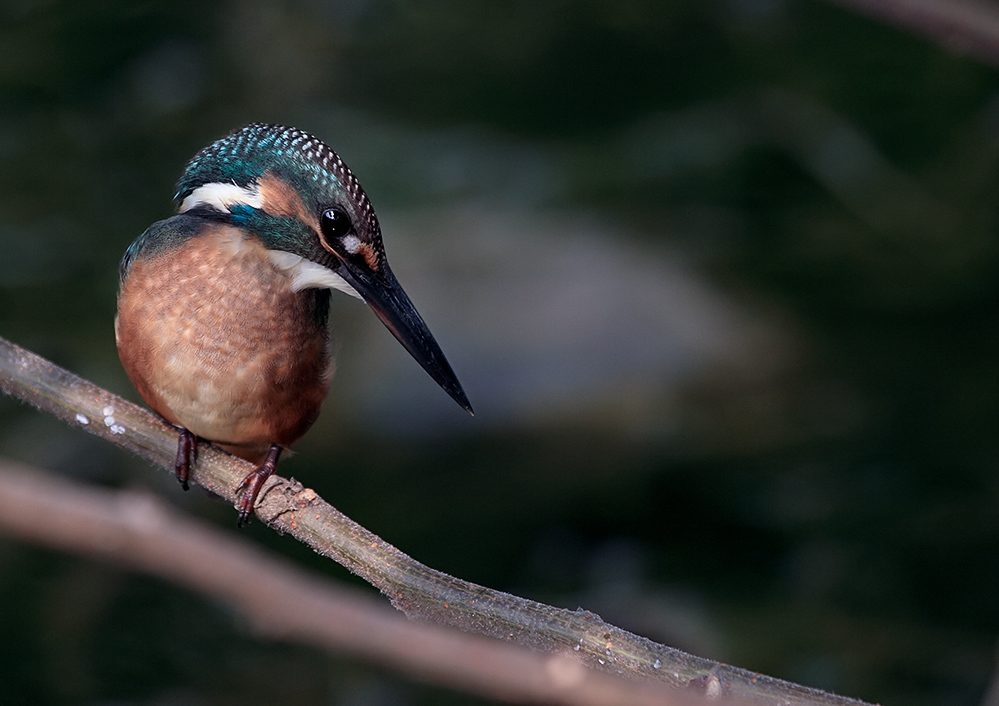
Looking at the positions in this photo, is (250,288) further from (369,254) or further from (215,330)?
(369,254)

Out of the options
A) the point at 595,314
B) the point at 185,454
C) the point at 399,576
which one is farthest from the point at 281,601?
the point at 595,314

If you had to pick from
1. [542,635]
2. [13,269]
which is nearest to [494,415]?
[13,269]

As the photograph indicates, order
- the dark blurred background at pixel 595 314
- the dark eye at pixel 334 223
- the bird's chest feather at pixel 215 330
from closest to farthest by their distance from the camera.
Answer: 1. the dark eye at pixel 334 223
2. the bird's chest feather at pixel 215 330
3. the dark blurred background at pixel 595 314

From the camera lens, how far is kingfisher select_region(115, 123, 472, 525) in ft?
5.23

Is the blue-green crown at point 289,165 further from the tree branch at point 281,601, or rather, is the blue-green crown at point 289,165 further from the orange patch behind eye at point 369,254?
the tree branch at point 281,601

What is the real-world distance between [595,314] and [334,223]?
8.50ft

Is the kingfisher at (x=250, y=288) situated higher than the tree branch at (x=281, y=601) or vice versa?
the kingfisher at (x=250, y=288)

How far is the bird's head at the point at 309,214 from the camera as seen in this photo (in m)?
1.58

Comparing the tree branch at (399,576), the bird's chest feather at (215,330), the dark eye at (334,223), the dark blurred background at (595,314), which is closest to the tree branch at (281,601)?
the tree branch at (399,576)

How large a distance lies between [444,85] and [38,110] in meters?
1.54

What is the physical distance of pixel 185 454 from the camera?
Answer: 1.65 m

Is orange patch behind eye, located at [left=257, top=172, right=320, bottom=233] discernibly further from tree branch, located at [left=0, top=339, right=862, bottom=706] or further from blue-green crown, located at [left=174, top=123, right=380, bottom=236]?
tree branch, located at [left=0, top=339, right=862, bottom=706]

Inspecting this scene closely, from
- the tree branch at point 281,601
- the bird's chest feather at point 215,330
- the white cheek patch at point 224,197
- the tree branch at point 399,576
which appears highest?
the white cheek patch at point 224,197

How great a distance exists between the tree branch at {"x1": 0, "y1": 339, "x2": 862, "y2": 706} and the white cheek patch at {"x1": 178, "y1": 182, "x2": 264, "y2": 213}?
0.32m
